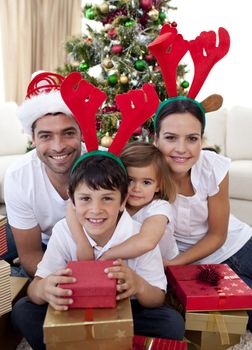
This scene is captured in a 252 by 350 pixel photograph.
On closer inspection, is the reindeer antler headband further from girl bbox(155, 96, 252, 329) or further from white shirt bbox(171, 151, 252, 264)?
white shirt bbox(171, 151, 252, 264)

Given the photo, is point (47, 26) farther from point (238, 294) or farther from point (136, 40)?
point (238, 294)

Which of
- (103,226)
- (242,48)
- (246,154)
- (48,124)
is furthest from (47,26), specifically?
(103,226)

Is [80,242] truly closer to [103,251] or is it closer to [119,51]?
[103,251]

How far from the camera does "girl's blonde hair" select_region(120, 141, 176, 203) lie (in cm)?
143

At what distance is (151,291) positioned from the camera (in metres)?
1.24

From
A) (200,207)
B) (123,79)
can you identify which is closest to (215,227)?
(200,207)

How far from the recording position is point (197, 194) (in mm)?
1592

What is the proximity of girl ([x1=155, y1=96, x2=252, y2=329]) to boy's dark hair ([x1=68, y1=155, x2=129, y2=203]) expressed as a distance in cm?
32

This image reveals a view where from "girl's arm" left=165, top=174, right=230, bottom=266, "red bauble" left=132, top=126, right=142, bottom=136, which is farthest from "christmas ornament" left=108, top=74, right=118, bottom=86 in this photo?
"girl's arm" left=165, top=174, right=230, bottom=266

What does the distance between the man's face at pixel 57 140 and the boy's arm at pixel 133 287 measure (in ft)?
1.66

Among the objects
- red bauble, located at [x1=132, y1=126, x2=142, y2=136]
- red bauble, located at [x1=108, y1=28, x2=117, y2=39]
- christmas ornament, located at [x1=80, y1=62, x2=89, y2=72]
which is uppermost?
red bauble, located at [x1=108, y1=28, x2=117, y2=39]

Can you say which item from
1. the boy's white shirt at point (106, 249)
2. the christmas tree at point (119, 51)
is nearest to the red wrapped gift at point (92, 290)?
the boy's white shirt at point (106, 249)

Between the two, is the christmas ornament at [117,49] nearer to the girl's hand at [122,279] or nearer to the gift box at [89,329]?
the girl's hand at [122,279]

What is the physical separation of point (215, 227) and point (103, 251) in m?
0.57
